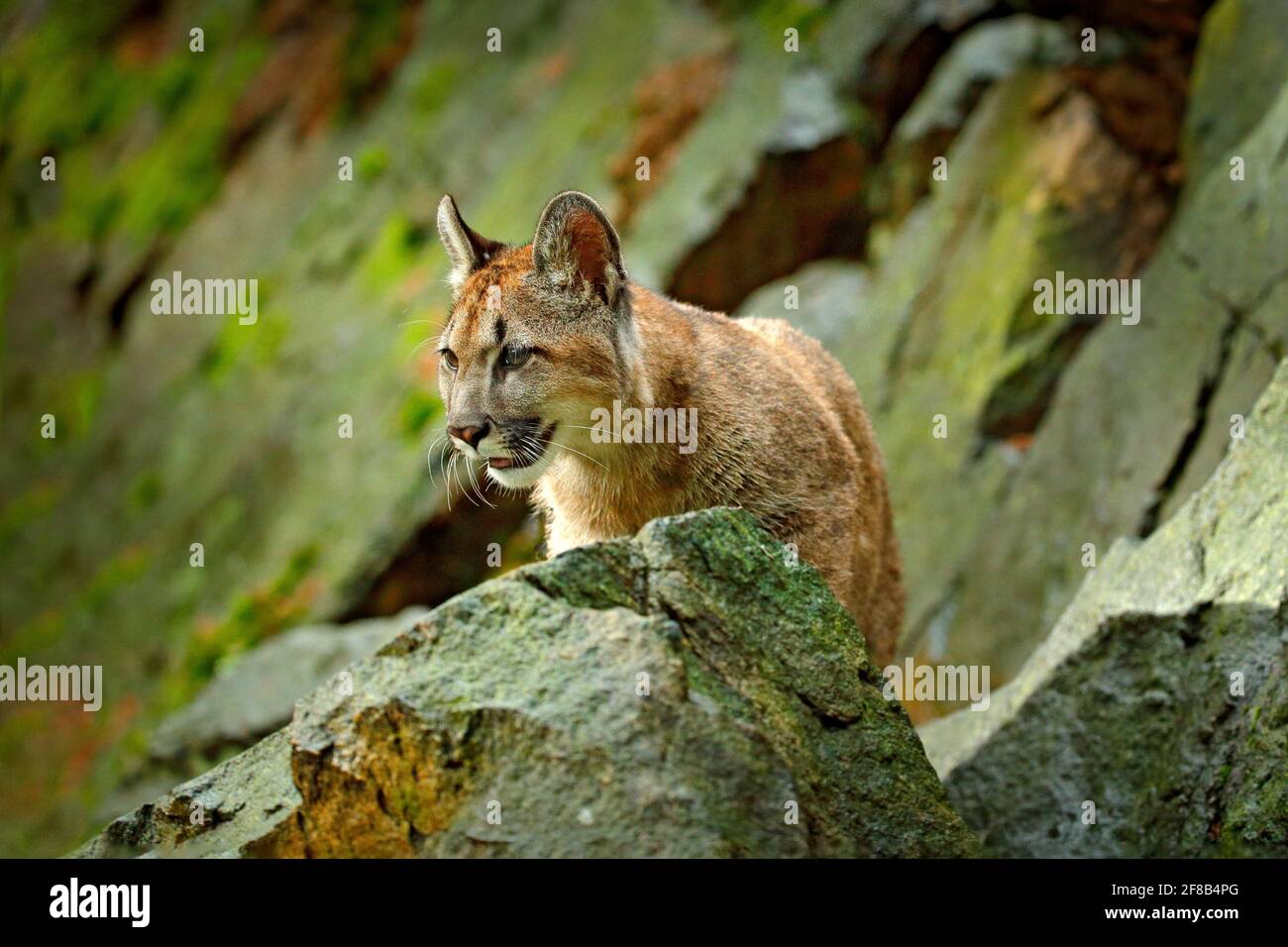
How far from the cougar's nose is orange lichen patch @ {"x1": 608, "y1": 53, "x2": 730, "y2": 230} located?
31.3ft

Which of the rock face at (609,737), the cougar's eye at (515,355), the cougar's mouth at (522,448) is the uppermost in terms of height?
the cougar's eye at (515,355)

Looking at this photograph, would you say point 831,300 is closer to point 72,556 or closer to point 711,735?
point 711,735

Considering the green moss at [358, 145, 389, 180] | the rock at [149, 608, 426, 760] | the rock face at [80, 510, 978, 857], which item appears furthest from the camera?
the green moss at [358, 145, 389, 180]

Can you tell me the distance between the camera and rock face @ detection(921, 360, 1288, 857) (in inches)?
283

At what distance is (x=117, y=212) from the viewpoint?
24.8m

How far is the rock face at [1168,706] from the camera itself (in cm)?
720

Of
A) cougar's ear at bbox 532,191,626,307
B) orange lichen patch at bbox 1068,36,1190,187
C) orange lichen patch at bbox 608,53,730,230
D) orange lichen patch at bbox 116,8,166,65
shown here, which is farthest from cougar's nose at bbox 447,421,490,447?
orange lichen patch at bbox 116,8,166,65
